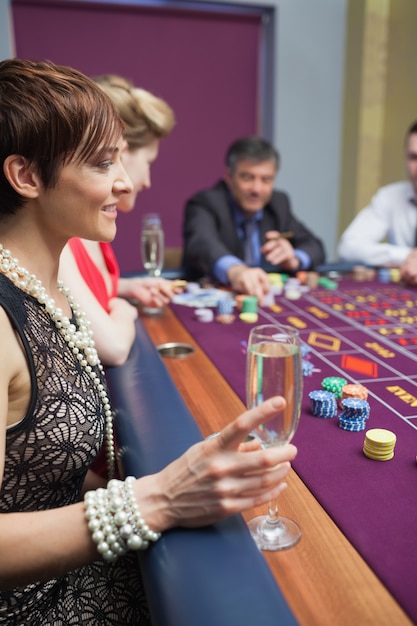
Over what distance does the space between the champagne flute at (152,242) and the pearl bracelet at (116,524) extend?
139 centimetres

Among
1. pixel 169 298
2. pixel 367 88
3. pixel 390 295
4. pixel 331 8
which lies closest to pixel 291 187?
pixel 367 88

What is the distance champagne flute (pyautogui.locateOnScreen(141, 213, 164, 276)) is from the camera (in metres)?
2.09

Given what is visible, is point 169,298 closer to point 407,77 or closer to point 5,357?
point 5,357

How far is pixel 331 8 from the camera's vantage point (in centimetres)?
464

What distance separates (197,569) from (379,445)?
16.8 inches

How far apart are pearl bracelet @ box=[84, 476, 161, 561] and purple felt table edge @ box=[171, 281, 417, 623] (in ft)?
0.95

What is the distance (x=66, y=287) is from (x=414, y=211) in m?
2.73

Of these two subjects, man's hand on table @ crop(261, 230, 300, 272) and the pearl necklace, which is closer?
the pearl necklace

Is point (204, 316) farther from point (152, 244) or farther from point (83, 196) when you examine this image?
point (83, 196)

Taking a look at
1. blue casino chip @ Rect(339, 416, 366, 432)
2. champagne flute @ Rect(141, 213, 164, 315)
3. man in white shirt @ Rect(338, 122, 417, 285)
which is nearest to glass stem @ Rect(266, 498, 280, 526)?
blue casino chip @ Rect(339, 416, 366, 432)

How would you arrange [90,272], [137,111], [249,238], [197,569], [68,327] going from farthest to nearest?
[249,238], [137,111], [90,272], [68,327], [197,569]

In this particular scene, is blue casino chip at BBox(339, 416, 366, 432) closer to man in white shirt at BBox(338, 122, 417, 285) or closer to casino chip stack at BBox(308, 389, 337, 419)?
casino chip stack at BBox(308, 389, 337, 419)

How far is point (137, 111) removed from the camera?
187cm

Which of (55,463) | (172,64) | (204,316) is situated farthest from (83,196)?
(172,64)
